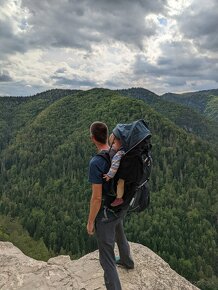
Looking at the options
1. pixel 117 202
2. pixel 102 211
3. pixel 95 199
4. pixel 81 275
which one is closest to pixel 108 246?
pixel 102 211

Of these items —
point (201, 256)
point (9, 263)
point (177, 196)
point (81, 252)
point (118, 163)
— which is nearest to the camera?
point (118, 163)

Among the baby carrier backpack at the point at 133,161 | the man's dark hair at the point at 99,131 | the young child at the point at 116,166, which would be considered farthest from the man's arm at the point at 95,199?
the man's dark hair at the point at 99,131

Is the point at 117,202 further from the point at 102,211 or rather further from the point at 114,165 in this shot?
the point at 114,165

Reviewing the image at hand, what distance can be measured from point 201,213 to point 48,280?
582 ft

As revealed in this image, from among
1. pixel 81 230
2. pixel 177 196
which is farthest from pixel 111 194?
pixel 177 196

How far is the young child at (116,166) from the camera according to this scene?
32.5 ft

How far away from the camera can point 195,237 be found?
157 m

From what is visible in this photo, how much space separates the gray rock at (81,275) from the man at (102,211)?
1806mm

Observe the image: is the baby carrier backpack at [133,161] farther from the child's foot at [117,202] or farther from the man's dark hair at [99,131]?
the man's dark hair at [99,131]

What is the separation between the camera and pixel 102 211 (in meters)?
10.6

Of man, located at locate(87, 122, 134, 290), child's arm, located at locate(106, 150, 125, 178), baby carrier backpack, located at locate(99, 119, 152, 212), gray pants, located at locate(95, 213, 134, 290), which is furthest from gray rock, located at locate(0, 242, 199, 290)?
child's arm, located at locate(106, 150, 125, 178)

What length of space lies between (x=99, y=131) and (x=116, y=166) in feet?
4.05

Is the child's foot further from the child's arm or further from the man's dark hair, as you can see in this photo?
the man's dark hair

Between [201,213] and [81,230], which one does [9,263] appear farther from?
[201,213]
